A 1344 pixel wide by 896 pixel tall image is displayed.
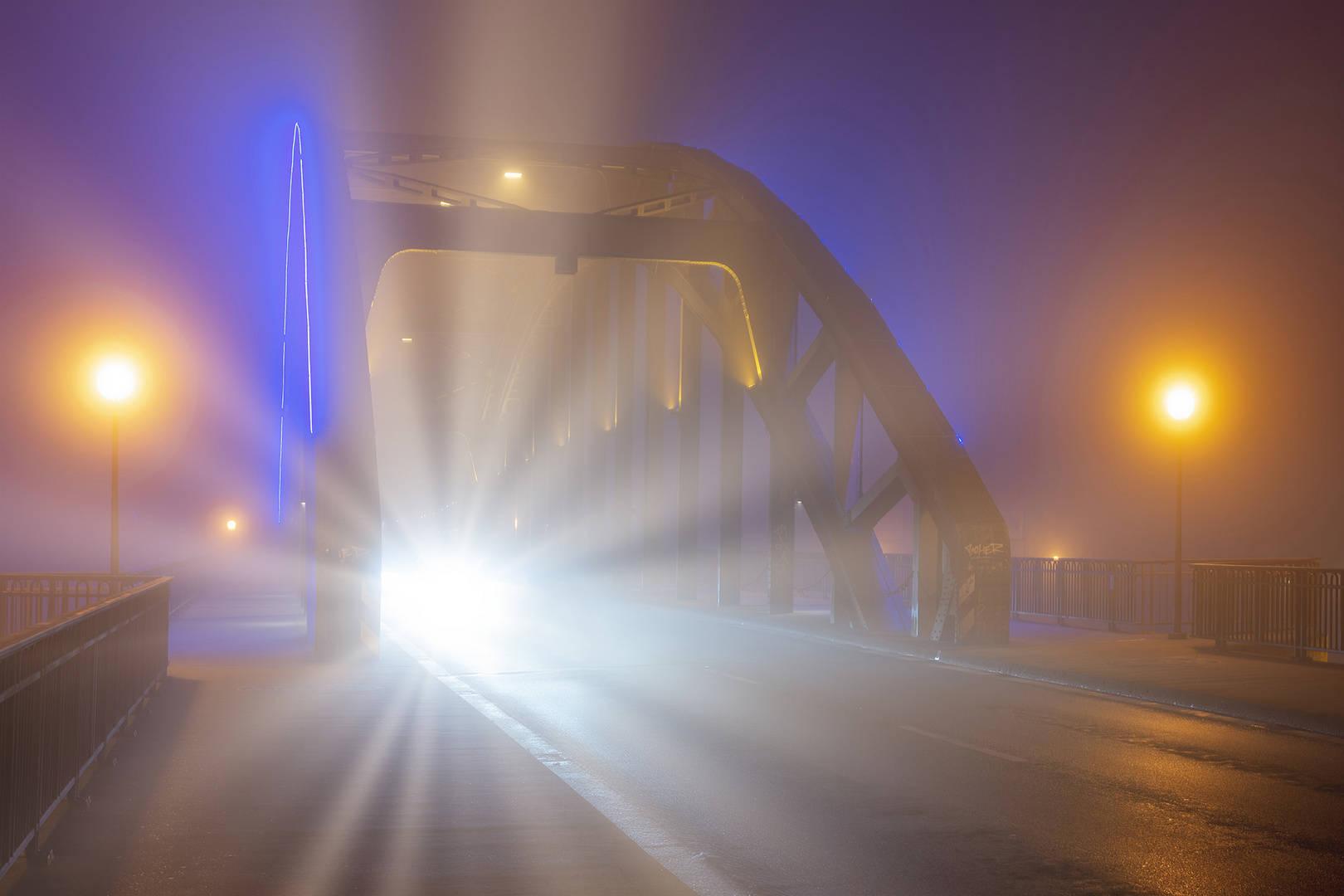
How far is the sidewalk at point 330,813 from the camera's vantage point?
591cm

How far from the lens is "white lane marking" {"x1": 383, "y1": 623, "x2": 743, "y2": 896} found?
5922 mm

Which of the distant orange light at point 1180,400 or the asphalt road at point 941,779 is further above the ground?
the distant orange light at point 1180,400

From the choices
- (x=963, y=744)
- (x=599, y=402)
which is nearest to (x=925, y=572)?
(x=963, y=744)

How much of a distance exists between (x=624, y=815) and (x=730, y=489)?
2163 centimetres

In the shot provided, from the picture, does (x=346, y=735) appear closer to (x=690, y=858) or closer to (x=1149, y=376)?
(x=690, y=858)

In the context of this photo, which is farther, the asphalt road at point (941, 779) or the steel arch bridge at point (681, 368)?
the steel arch bridge at point (681, 368)

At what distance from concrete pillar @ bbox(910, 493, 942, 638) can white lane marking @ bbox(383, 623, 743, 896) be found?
862 cm

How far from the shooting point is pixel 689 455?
31.6 meters

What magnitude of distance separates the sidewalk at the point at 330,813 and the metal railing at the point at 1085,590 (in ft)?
45.4

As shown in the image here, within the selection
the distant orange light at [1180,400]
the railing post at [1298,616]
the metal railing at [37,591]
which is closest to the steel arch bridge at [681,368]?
the metal railing at [37,591]

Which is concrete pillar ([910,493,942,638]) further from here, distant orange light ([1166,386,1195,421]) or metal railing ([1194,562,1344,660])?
distant orange light ([1166,386,1195,421])

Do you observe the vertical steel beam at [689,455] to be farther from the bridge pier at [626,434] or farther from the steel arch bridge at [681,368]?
the bridge pier at [626,434]

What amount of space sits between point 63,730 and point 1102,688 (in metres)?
10.6

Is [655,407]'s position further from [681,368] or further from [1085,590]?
[1085,590]
